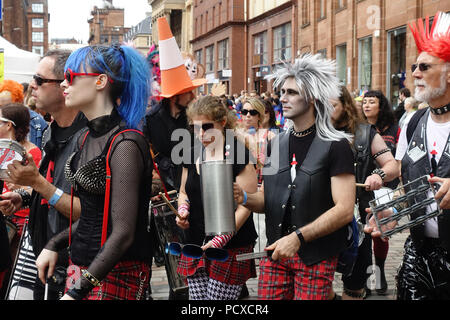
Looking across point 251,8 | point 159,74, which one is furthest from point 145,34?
point 159,74

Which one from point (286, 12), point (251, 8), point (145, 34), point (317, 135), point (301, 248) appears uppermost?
point (145, 34)

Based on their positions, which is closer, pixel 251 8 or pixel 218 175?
pixel 218 175

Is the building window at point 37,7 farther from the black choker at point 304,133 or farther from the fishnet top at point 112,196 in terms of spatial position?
the fishnet top at point 112,196

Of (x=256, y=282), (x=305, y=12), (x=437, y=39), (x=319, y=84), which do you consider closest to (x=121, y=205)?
(x=319, y=84)

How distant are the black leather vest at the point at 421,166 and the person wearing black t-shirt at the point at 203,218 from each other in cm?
107

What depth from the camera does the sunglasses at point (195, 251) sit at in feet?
12.7

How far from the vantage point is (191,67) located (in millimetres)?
7086

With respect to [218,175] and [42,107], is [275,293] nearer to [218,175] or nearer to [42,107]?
[218,175]

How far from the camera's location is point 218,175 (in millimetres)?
3338

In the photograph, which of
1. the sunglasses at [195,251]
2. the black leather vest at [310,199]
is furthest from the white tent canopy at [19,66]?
the black leather vest at [310,199]

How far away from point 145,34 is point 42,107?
116 metres

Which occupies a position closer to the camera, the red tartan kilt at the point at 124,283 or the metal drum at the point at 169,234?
the red tartan kilt at the point at 124,283

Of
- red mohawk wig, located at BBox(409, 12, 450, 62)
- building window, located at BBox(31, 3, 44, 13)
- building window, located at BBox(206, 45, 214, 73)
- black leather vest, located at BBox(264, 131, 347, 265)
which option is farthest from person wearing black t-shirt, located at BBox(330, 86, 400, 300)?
building window, located at BBox(31, 3, 44, 13)

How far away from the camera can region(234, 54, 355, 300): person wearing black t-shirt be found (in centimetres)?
367
